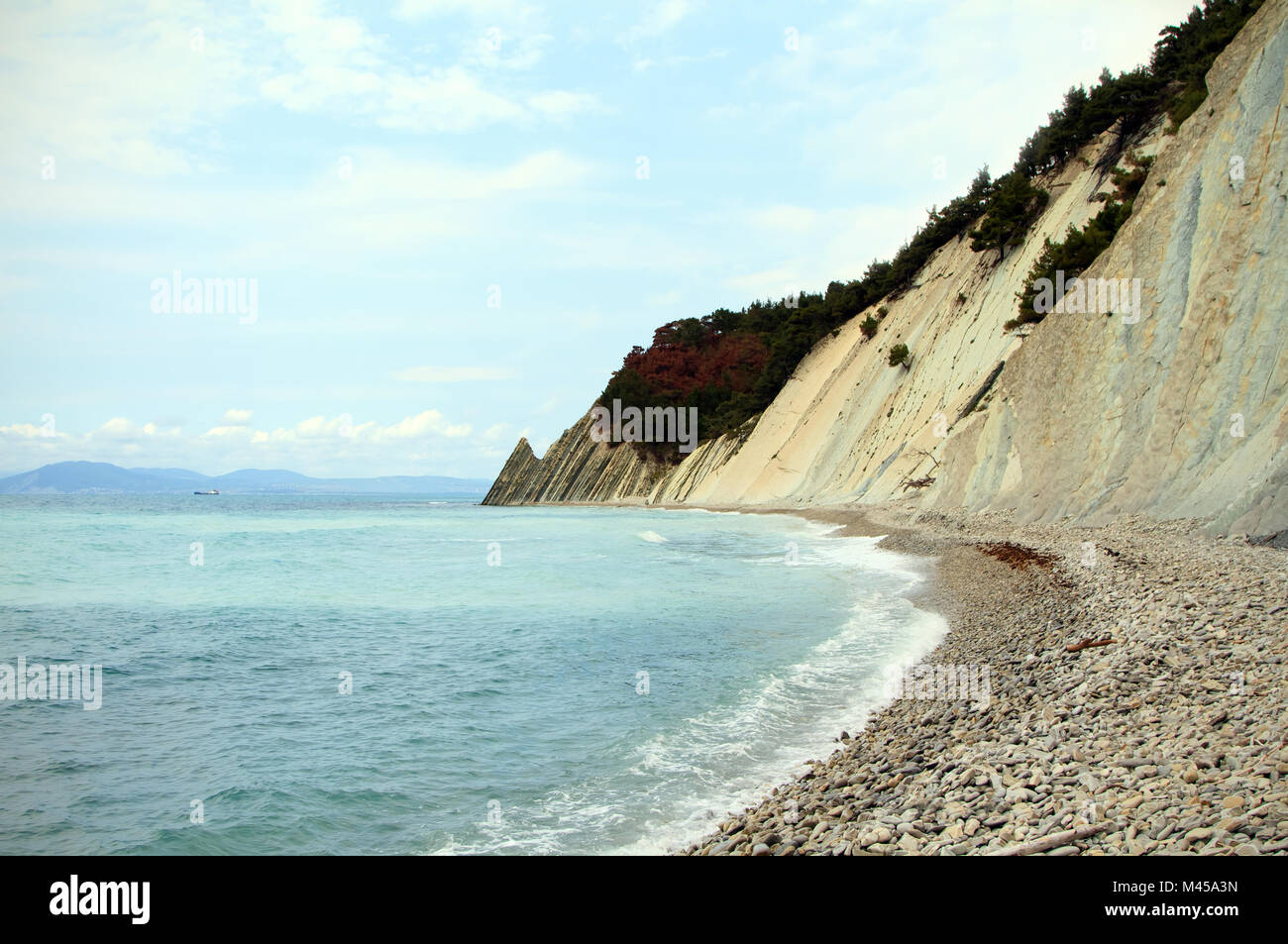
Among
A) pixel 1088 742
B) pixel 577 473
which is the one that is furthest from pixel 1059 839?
pixel 577 473

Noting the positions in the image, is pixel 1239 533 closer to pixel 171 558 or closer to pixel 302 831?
pixel 302 831

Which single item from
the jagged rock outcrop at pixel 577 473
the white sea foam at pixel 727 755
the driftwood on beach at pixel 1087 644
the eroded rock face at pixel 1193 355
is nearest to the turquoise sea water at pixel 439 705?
the white sea foam at pixel 727 755

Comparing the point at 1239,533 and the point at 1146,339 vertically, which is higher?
the point at 1146,339

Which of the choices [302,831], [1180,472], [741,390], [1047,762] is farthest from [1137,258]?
[741,390]

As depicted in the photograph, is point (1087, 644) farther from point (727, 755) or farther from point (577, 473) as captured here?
point (577, 473)

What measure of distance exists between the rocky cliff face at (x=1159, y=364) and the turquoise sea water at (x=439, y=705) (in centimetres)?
582

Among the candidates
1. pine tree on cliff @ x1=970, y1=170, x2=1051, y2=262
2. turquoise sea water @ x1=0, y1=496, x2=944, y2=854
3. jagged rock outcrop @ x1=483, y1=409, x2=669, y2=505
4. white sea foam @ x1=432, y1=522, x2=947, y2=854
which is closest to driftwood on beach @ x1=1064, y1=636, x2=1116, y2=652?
white sea foam @ x1=432, y1=522, x2=947, y2=854

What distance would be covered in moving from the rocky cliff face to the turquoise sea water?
19.1 feet

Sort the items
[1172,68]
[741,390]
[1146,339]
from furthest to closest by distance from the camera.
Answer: [741,390]
[1172,68]
[1146,339]

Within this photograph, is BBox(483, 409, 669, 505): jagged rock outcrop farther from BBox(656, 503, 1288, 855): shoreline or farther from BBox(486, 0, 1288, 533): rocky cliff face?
BBox(656, 503, 1288, 855): shoreline

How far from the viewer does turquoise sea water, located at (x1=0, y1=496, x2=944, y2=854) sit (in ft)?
23.5

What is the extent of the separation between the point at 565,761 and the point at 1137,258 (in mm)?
22091

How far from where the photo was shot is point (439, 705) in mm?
10875

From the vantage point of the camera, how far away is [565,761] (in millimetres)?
8633
